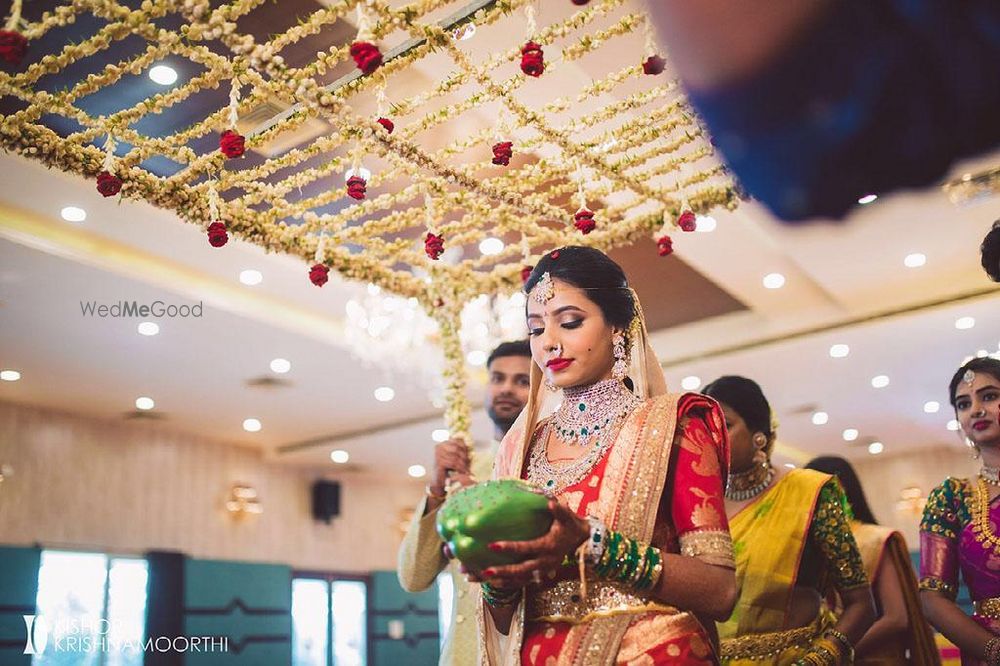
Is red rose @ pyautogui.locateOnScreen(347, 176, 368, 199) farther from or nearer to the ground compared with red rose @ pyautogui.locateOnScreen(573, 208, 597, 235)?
nearer to the ground

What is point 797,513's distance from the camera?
2.67 meters

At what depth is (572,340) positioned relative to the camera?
72.2 inches

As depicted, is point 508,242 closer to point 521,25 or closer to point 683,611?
point 521,25

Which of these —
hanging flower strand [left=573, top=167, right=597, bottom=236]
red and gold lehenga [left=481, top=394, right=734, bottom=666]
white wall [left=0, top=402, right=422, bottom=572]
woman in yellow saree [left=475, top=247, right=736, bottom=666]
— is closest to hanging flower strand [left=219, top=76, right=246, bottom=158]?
hanging flower strand [left=573, top=167, right=597, bottom=236]

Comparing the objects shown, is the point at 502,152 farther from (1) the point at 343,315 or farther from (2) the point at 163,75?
(1) the point at 343,315

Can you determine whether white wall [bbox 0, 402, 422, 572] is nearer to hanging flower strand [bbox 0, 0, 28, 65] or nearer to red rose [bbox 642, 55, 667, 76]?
hanging flower strand [bbox 0, 0, 28, 65]

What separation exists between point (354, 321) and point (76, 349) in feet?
9.61

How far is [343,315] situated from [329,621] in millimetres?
6035

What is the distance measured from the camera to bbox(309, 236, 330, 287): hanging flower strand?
3660 millimetres

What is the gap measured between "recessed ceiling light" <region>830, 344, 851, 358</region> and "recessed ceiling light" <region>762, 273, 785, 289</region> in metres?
1.36

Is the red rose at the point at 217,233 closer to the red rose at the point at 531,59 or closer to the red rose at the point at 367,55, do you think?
the red rose at the point at 367,55

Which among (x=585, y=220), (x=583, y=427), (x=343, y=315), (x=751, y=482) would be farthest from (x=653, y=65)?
(x=343, y=315)

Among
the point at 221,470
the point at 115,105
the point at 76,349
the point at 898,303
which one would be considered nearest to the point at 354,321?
the point at 115,105

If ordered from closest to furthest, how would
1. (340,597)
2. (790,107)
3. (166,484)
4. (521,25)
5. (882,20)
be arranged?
1. (882,20)
2. (790,107)
3. (521,25)
4. (166,484)
5. (340,597)
